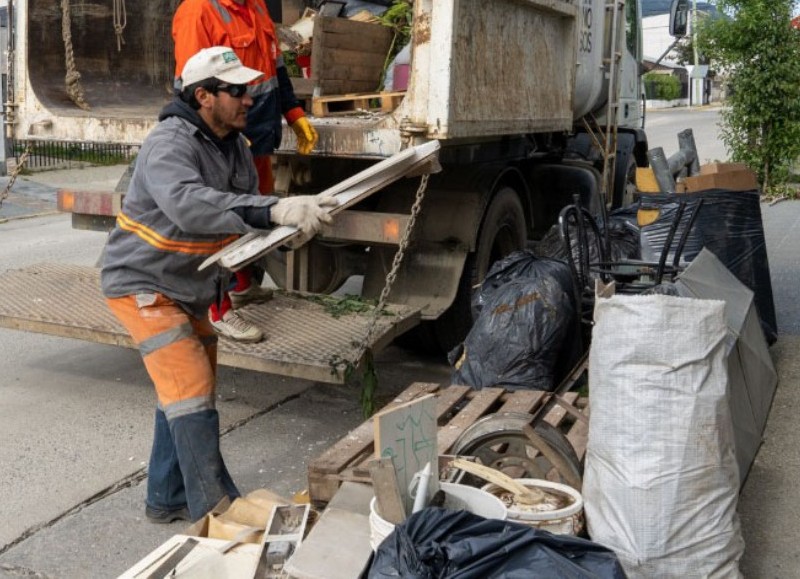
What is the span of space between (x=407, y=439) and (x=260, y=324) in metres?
2.25

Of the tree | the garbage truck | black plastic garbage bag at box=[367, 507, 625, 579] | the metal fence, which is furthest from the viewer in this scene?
the metal fence

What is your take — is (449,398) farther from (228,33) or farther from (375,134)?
(228,33)

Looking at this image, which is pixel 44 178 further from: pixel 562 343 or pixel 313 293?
pixel 562 343

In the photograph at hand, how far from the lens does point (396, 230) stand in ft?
16.8

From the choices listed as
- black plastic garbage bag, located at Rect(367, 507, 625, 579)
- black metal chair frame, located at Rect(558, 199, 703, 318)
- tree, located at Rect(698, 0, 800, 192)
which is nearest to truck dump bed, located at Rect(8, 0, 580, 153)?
black metal chair frame, located at Rect(558, 199, 703, 318)

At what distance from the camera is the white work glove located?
3531 mm

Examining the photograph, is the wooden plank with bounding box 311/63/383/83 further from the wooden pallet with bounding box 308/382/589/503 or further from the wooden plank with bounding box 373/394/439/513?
the wooden plank with bounding box 373/394/439/513

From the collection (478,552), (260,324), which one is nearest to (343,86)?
(260,324)

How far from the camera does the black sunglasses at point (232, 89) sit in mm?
3777

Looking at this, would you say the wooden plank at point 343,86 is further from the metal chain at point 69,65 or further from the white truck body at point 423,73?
the metal chain at point 69,65

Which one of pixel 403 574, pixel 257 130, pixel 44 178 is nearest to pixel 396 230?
pixel 257 130

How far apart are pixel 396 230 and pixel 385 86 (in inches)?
70.2

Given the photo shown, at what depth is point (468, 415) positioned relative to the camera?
14.2 ft

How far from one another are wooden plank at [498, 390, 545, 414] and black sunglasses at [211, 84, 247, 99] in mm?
1573
